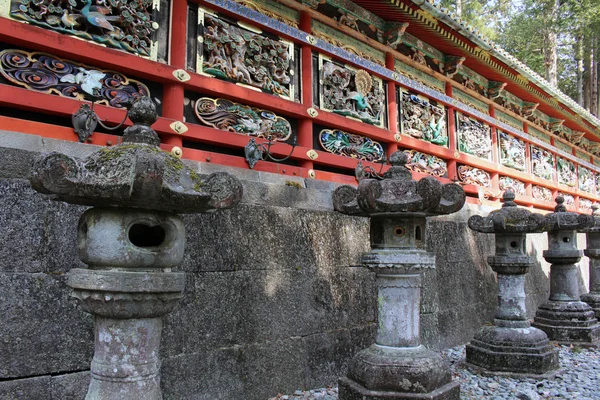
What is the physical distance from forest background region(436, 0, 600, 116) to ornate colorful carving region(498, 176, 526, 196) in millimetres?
7233

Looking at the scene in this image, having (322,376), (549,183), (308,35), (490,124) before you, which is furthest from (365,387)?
(549,183)

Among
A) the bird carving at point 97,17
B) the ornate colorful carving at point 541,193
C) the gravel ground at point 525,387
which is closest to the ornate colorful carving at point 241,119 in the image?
the bird carving at point 97,17

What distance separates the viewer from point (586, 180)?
14.2 m

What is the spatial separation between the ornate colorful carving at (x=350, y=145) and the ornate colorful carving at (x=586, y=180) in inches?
410

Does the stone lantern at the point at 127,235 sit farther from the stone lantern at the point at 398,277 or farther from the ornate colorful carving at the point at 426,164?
the ornate colorful carving at the point at 426,164

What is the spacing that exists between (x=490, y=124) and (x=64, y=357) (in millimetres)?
9223

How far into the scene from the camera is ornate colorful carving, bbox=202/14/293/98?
4.89m

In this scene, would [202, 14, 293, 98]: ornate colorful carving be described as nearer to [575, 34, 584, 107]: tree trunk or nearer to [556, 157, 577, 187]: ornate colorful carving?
[556, 157, 577, 187]: ornate colorful carving

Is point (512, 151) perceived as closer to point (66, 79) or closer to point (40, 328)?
point (66, 79)

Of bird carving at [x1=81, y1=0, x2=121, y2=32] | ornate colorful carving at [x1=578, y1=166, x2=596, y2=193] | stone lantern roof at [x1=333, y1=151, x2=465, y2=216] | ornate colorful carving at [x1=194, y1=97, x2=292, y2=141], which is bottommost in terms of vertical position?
stone lantern roof at [x1=333, y1=151, x2=465, y2=216]

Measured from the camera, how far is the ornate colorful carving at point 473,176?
8547mm

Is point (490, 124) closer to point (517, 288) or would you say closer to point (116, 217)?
point (517, 288)

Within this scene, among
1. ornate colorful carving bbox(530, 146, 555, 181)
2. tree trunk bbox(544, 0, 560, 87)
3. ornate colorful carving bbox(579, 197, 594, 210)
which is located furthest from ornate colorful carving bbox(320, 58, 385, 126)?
tree trunk bbox(544, 0, 560, 87)

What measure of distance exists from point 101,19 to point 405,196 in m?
3.28
